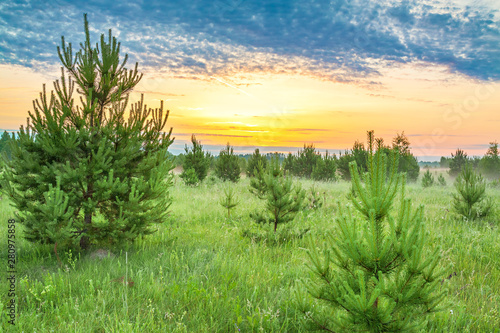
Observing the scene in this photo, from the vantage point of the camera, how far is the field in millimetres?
3338

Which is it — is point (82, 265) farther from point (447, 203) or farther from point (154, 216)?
point (447, 203)

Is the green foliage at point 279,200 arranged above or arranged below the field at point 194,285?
above

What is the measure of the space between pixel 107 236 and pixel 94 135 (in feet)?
6.06

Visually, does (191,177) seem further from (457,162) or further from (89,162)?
(457,162)

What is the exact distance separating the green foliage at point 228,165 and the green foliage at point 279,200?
14.4 m

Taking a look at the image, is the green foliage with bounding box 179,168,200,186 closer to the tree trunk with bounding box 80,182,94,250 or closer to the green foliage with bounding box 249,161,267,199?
the green foliage with bounding box 249,161,267,199

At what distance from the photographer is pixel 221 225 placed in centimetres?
825

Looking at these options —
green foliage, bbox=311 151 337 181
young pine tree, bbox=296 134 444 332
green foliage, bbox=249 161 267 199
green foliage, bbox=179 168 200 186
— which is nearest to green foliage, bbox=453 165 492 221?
green foliage, bbox=249 161 267 199

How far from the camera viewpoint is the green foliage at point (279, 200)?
22.1 feet

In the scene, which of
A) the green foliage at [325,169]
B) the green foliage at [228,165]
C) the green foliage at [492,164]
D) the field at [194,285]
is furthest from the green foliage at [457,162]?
the field at [194,285]

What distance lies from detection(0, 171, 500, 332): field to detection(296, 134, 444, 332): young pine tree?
27 cm

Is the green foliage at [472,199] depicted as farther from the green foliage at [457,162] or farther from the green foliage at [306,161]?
the green foliage at [457,162]

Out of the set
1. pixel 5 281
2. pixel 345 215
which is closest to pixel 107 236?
pixel 5 281

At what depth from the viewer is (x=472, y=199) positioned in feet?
29.8
